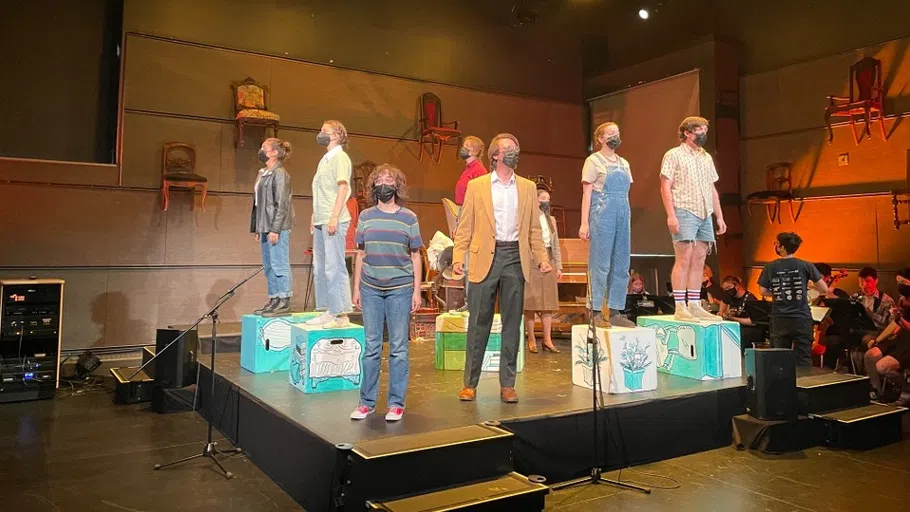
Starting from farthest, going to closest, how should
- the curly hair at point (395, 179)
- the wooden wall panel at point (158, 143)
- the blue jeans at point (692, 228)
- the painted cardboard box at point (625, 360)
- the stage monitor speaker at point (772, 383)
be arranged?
the wooden wall panel at point (158, 143), the blue jeans at point (692, 228), the stage monitor speaker at point (772, 383), the painted cardboard box at point (625, 360), the curly hair at point (395, 179)

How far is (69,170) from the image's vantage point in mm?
6887

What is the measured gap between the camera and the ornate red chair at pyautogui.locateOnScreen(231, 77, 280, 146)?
24.7ft

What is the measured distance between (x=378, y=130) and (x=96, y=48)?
3.66 m

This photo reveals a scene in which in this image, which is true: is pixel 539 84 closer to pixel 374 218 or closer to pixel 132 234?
pixel 132 234

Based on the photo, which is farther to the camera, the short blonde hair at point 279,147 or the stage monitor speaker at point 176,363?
the stage monitor speaker at point 176,363

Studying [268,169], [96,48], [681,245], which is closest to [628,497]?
[681,245]

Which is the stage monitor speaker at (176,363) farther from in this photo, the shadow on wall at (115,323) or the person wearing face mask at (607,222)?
the person wearing face mask at (607,222)

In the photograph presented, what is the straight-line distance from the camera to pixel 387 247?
10.6 ft

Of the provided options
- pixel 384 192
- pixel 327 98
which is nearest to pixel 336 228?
pixel 384 192

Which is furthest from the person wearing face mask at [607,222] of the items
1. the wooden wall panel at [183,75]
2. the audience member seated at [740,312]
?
the wooden wall panel at [183,75]

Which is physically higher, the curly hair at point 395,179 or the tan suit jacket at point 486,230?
the curly hair at point 395,179

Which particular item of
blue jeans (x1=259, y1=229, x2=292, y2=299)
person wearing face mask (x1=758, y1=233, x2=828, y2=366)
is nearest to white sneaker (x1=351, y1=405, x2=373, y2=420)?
blue jeans (x1=259, y1=229, x2=292, y2=299)

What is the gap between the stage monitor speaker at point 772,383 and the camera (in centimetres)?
395

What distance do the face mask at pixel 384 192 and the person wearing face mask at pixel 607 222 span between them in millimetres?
1497
